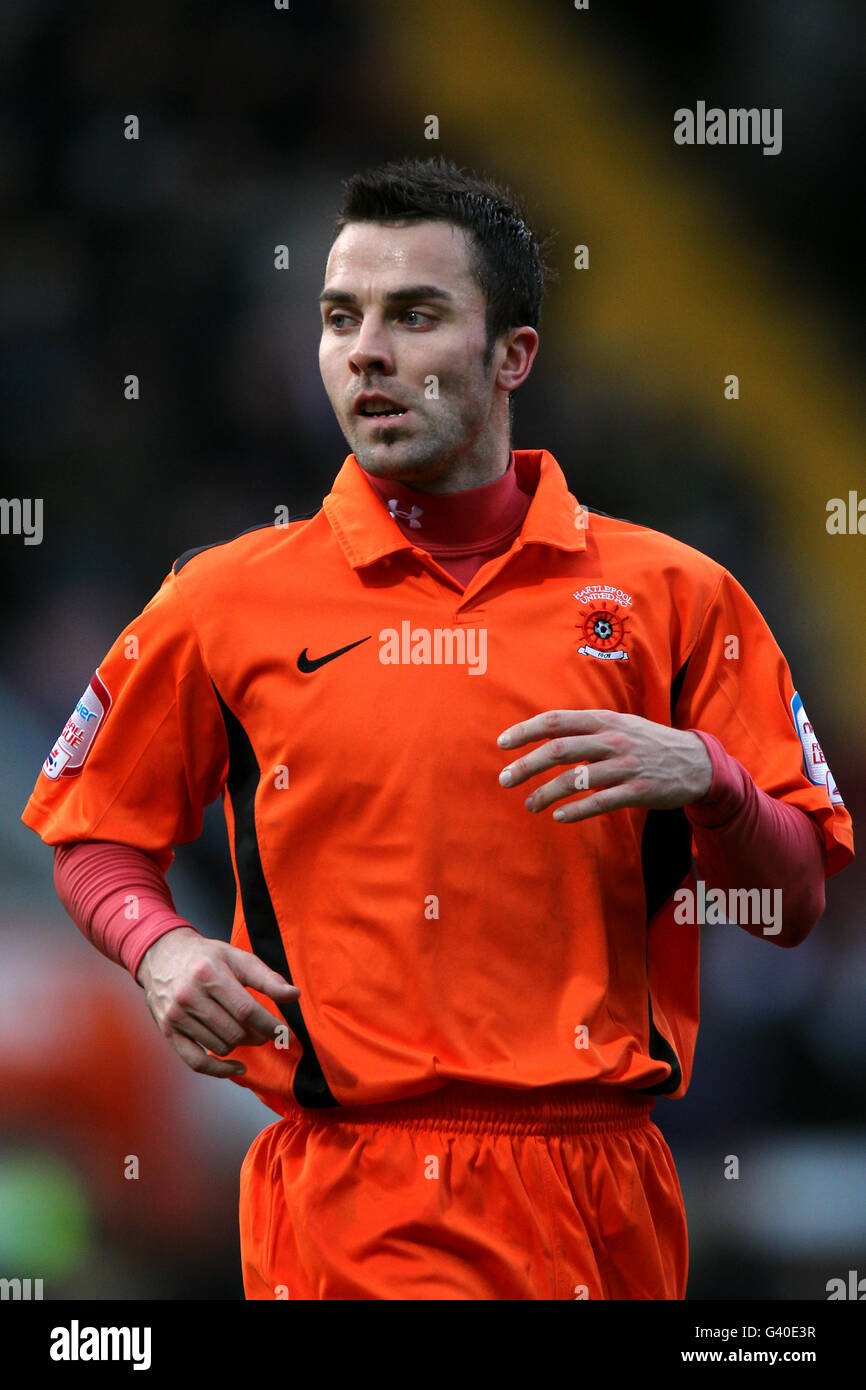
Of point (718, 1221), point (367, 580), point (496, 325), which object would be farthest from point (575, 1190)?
point (718, 1221)

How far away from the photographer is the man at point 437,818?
2.20 metres

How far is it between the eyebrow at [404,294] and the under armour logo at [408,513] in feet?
0.96

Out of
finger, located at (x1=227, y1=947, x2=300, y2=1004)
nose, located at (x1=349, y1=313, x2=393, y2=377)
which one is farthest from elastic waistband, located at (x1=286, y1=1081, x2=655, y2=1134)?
nose, located at (x1=349, y1=313, x2=393, y2=377)

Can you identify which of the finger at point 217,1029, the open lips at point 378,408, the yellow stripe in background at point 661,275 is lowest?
the finger at point 217,1029

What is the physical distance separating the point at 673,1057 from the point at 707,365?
240 cm

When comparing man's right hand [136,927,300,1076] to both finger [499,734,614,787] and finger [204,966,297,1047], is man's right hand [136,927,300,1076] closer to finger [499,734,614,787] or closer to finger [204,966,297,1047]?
finger [204,966,297,1047]

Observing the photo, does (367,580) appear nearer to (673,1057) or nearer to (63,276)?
(673,1057)

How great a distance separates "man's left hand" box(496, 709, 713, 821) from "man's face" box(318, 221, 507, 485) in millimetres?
541

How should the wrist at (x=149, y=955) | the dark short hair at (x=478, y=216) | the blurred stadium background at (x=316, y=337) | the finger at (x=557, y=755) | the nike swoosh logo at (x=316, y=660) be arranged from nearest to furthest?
1. the finger at (x=557, y=755)
2. the wrist at (x=149, y=955)
3. the nike swoosh logo at (x=316, y=660)
4. the dark short hair at (x=478, y=216)
5. the blurred stadium background at (x=316, y=337)

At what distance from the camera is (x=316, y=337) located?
4285 mm

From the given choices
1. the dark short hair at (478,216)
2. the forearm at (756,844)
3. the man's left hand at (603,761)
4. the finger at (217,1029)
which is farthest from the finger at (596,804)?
the dark short hair at (478,216)

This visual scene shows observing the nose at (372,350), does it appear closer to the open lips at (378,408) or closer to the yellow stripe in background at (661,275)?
the open lips at (378,408)

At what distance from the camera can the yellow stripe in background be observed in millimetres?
4176

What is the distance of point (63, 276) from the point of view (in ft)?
13.9
